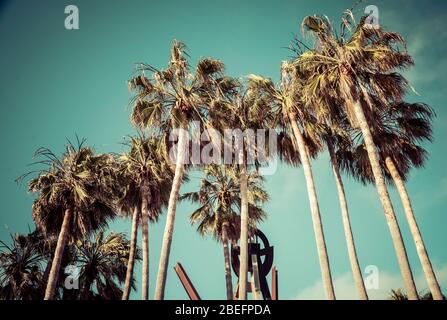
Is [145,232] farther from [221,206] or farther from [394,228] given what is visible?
[394,228]

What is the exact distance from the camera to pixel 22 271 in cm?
2164

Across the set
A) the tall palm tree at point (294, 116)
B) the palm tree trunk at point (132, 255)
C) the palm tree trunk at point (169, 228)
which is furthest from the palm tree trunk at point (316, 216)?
the palm tree trunk at point (132, 255)

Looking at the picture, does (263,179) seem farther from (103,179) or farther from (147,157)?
(103,179)

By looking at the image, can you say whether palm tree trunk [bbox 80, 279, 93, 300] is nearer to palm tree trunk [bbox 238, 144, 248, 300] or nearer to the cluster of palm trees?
the cluster of palm trees

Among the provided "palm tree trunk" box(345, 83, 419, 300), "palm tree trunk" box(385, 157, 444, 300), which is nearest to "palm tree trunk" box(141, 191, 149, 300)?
"palm tree trunk" box(345, 83, 419, 300)

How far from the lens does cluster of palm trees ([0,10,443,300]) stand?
14047 mm

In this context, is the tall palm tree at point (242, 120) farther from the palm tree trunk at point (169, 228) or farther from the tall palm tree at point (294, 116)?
the palm tree trunk at point (169, 228)

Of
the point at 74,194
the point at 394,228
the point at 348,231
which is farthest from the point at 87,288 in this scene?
the point at 394,228

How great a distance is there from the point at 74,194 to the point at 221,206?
958cm

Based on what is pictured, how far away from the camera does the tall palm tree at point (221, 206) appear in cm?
2258

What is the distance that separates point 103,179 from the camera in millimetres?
17625

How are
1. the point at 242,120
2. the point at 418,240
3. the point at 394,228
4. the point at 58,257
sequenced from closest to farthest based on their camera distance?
the point at 394,228, the point at 418,240, the point at 58,257, the point at 242,120
